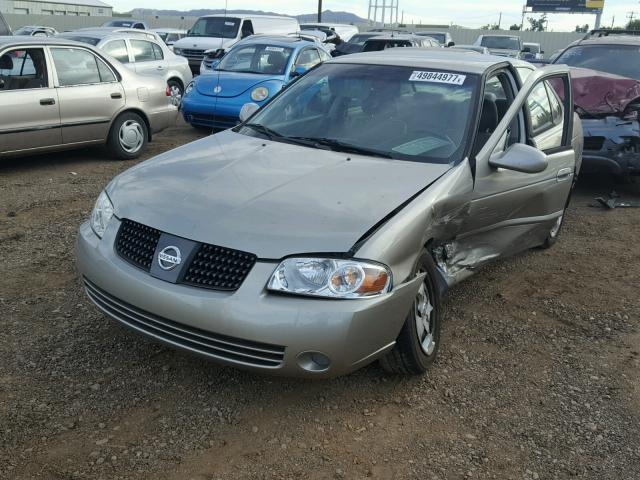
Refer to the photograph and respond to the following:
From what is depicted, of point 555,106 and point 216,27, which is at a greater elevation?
point 555,106

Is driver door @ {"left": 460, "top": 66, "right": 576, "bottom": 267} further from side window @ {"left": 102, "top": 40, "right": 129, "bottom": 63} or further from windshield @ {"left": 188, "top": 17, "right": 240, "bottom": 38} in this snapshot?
windshield @ {"left": 188, "top": 17, "right": 240, "bottom": 38}

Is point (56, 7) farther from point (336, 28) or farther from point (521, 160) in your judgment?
point (521, 160)

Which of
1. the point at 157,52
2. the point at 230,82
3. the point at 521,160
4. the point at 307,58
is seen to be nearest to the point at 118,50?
the point at 157,52

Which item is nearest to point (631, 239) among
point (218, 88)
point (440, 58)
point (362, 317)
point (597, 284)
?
point (597, 284)

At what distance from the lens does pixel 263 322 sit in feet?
8.82

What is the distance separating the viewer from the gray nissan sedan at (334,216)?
2758 mm

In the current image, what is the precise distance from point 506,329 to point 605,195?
448 cm

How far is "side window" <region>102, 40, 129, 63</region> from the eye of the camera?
11.9 metres

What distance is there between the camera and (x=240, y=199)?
311 centimetres

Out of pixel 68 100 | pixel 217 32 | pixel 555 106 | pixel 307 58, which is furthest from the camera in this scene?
pixel 217 32

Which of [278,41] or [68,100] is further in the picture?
[278,41]

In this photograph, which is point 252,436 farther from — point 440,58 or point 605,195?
point 605,195

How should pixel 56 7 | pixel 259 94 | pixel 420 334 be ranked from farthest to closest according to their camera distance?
pixel 56 7 → pixel 259 94 → pixel 420 334

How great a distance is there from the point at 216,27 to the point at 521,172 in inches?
655
